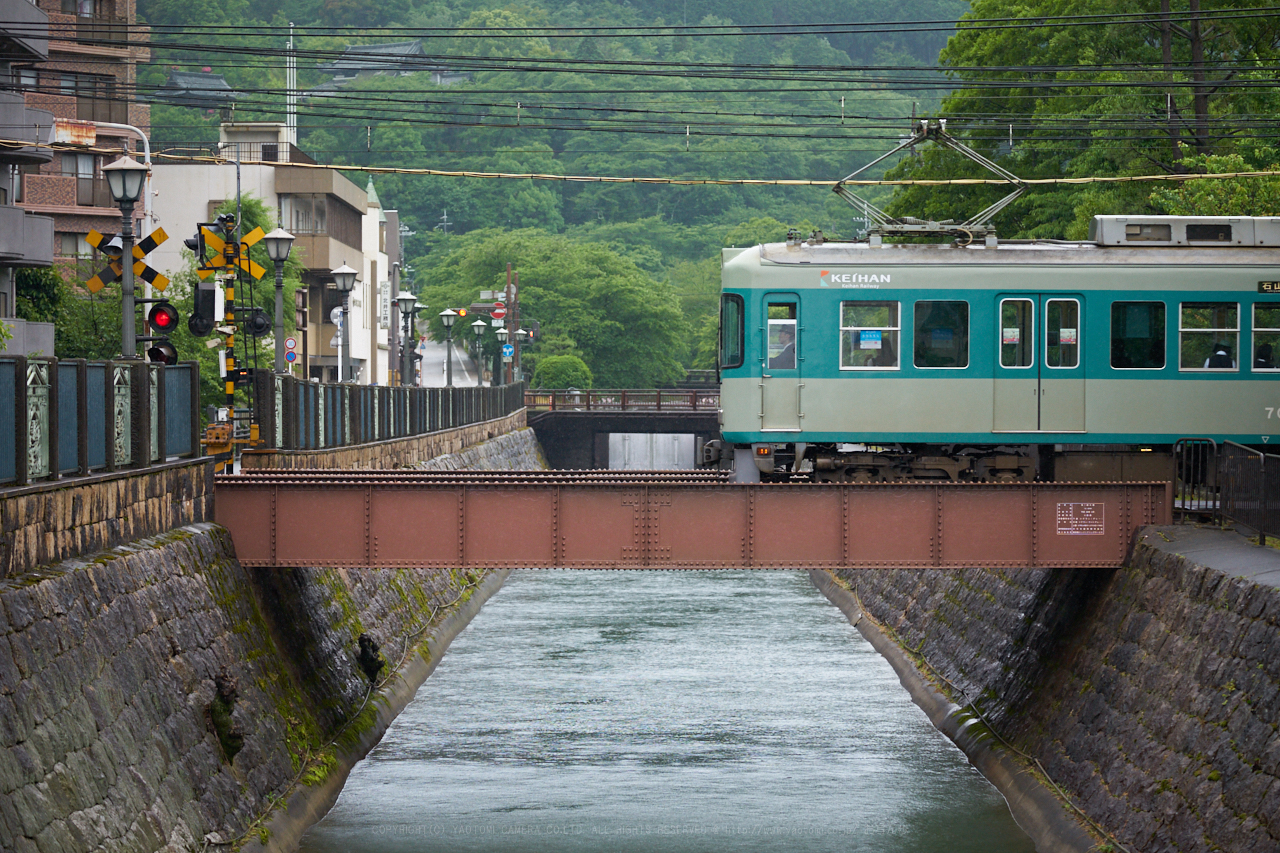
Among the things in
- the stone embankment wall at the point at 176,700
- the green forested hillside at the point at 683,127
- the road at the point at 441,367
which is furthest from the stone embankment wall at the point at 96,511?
the road at the point at 441,367

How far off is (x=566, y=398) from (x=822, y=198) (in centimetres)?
6362

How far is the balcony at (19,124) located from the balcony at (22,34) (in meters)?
0.51

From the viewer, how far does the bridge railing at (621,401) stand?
76.6 m

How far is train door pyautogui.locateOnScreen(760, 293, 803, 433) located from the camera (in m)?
20.5

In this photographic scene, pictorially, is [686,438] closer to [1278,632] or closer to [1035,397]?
[1035,397]

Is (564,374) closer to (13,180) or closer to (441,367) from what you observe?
(441,367)

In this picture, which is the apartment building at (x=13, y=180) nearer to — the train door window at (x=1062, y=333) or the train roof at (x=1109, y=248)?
the train roof at (x=1109, y=248)

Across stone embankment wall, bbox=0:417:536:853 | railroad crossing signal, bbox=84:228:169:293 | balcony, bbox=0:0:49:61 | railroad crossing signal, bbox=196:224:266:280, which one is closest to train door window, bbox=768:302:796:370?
stone embankment wall, bbox=0:417:536:853

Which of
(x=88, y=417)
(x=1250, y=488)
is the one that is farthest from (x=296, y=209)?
(x=1250, y=488)

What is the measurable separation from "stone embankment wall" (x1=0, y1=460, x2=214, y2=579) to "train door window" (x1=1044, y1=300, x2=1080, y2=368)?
36.7 feet

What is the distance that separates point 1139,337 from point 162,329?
14182 millimetres

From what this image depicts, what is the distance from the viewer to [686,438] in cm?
9394

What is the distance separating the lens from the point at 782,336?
67.4 feet

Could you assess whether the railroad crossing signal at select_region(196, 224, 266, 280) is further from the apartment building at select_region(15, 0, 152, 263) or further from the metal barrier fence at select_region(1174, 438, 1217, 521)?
the apartment building at select_region(15, 0, 152, 263)
